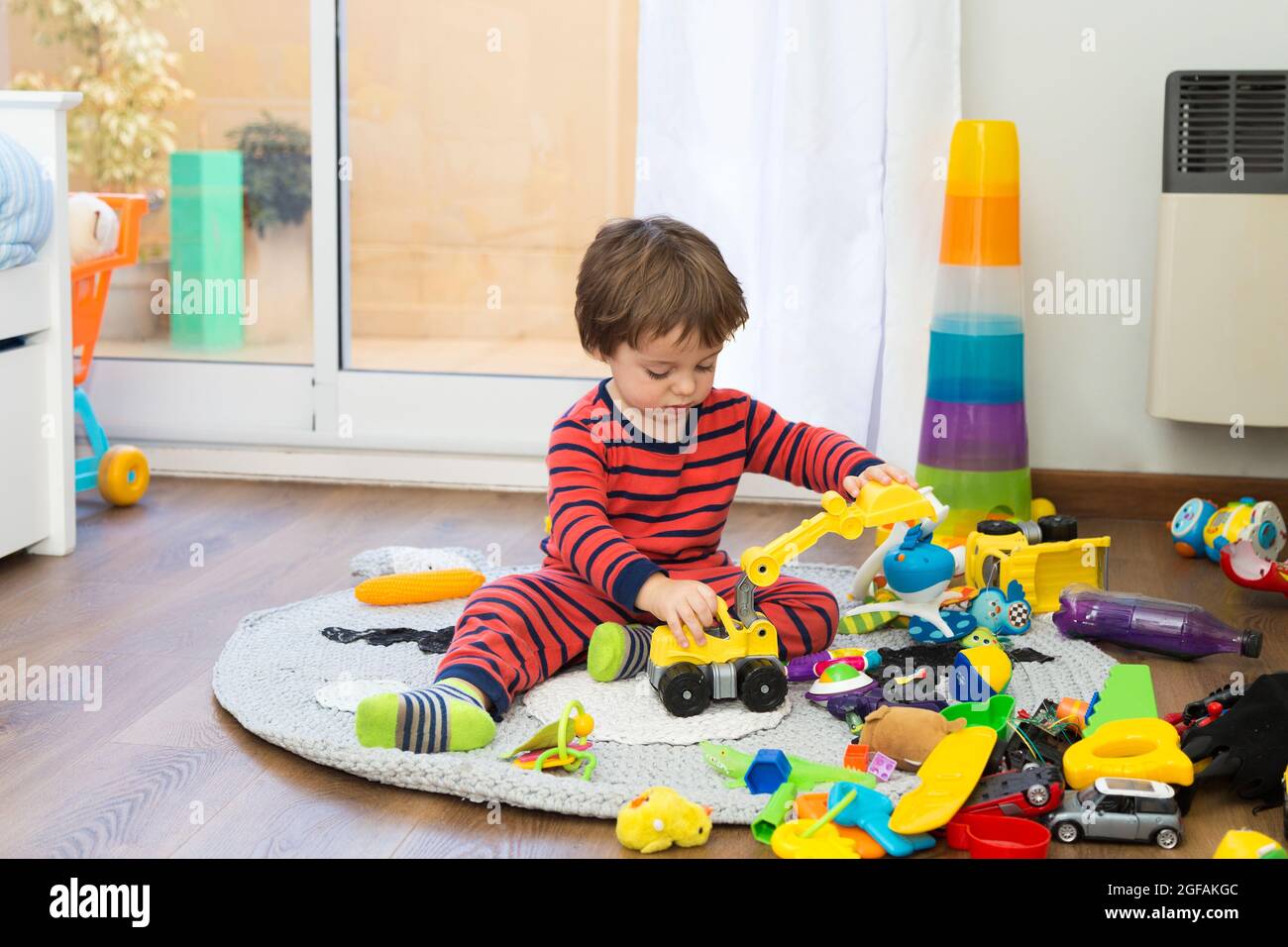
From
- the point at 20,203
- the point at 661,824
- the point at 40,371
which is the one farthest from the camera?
the point at 40,371

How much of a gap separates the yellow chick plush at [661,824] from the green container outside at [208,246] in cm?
170

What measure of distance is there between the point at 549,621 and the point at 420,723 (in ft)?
0.78

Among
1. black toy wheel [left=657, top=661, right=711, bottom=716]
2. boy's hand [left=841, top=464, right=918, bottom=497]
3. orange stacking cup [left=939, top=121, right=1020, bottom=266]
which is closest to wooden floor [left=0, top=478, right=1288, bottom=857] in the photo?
black toy wheel [left=657, top=661, right=711, bottom=716]

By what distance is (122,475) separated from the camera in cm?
223

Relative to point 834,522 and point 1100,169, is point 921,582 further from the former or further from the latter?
point 1100,169

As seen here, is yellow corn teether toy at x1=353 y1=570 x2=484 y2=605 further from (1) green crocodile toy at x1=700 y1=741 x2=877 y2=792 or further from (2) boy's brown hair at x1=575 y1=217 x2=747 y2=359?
(1) green crocodile toy at x1=700 y1=741 x2=877 y2=792

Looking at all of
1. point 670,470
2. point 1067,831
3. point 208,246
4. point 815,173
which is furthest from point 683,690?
point 208,246

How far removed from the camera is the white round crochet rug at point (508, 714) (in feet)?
3.93

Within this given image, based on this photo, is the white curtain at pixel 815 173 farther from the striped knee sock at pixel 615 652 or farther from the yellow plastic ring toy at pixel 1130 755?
the yellow plastic ring toy at pixel 1130 755

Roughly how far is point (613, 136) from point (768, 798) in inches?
60.0

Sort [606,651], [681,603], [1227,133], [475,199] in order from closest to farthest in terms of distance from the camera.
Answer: [681,603], [606,651], [1227,133], [475,199]

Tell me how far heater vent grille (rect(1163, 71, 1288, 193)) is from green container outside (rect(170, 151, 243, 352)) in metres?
1.56

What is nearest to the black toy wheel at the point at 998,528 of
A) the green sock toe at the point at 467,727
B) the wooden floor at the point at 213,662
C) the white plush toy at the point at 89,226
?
the wooden floor at the point at 213,662

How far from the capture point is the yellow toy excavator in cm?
137
